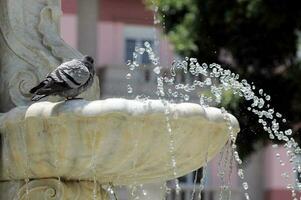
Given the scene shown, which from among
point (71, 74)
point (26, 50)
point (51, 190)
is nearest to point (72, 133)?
point (71, 74)

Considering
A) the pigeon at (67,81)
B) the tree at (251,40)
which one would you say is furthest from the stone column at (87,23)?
the pigeon at (67,81)

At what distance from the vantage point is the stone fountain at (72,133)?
19.1 feet

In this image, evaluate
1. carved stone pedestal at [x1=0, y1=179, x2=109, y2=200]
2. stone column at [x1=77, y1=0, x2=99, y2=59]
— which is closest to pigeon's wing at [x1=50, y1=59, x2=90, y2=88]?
carved stone pedestal at [x1=0, y1=179, x2=109, y2=200]

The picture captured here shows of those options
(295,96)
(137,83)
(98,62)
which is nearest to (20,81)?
(295,96)

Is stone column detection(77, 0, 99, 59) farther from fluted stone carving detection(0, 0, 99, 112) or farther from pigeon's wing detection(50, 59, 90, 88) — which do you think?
pigeon's wing detection(50, 59, 90, 88)

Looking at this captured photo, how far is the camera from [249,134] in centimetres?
1421

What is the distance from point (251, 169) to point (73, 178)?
17.5 meters

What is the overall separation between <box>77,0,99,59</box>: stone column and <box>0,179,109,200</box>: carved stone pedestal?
571 inches

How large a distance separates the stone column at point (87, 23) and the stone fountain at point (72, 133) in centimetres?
1417

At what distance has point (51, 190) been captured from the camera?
6.32 metres

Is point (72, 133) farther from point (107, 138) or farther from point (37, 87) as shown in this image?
point (37, 87)

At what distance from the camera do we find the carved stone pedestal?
6312 millimetres

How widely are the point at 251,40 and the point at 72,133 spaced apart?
31.3ft

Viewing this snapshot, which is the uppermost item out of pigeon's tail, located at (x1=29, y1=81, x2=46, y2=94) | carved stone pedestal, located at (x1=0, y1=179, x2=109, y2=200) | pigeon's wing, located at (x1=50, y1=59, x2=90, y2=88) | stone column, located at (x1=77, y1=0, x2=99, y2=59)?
stone column, located at (x1=77, y1=0, x2=99, y2=59)
